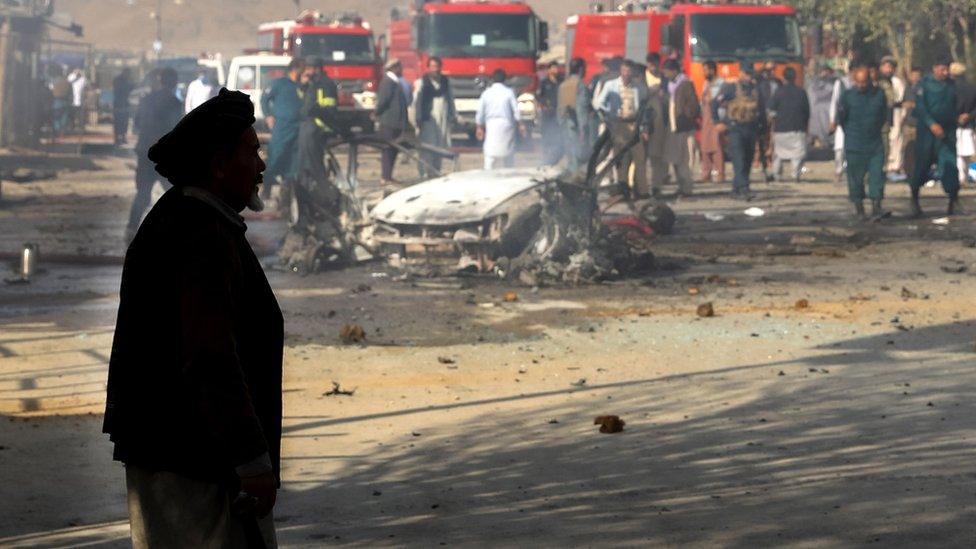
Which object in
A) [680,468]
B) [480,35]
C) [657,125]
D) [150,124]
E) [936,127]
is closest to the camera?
[680,468]

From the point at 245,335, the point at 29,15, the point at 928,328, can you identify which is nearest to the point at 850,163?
the point at 928,328

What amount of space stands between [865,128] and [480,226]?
19.5ft

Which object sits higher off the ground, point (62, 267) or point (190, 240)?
point (190, 240)

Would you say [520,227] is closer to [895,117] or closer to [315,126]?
[315,126]

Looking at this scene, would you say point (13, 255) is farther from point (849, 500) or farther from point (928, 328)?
point (849, 500)

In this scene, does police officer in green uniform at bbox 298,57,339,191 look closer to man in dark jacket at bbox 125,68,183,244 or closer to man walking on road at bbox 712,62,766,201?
man in dark jacket at bbox 125,68,183,244

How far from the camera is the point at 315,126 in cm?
1781

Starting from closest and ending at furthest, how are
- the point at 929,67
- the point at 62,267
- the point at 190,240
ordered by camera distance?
the point at 190,240 → the point at 62,267 → the point at 929,67

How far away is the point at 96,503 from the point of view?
6.89m

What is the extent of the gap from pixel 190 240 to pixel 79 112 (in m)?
42.6

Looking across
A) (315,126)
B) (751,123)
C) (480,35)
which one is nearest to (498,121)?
(751,123)

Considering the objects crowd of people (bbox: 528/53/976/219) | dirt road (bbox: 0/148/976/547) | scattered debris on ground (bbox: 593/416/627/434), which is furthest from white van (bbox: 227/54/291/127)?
scattered debris on ground (bbox: 593/416/627/434)

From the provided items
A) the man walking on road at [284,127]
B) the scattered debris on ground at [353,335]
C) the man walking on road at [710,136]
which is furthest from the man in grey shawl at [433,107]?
the scattered debris on ground at [353,335]

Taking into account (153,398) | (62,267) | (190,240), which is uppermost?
(190,240)
